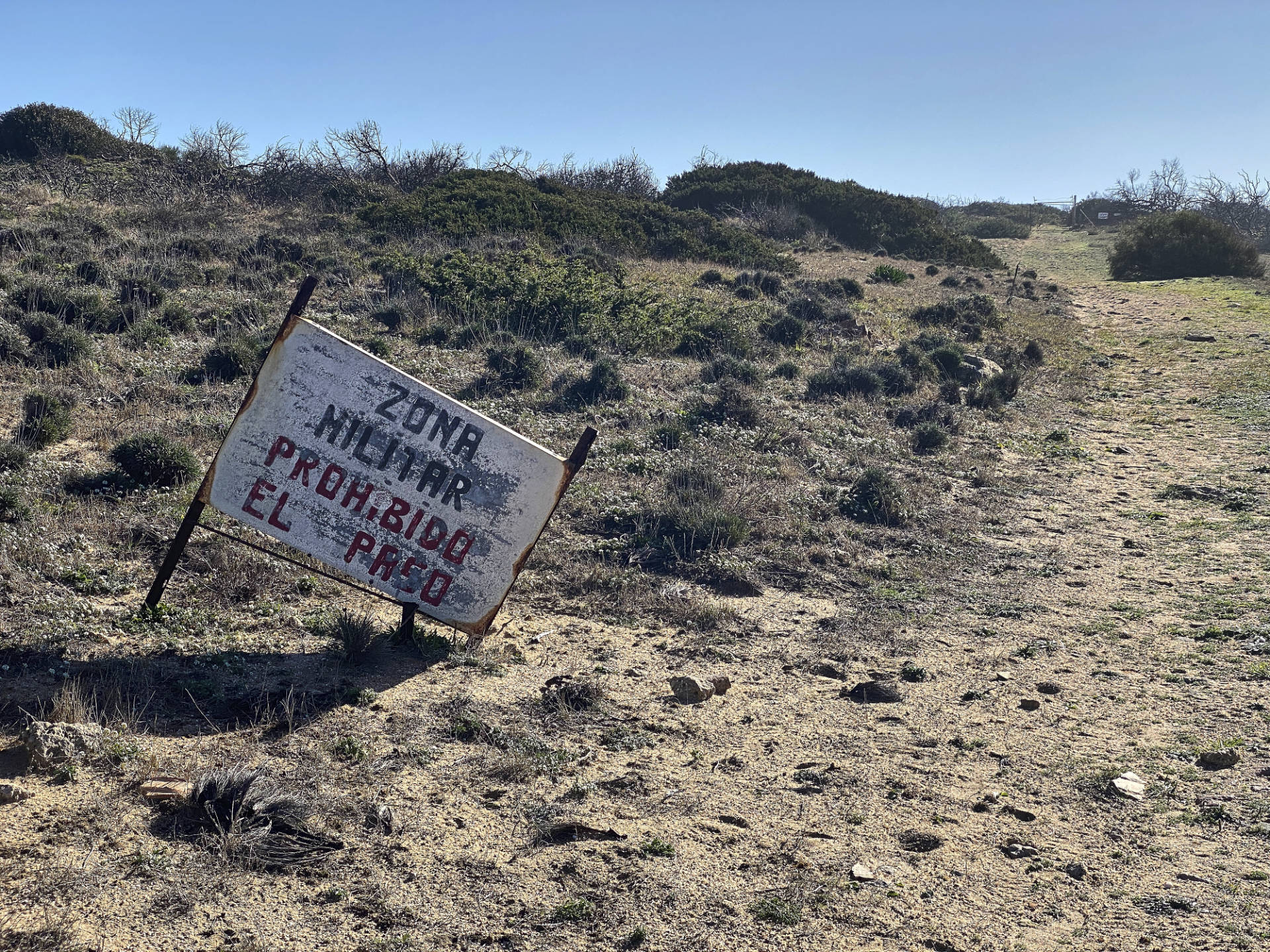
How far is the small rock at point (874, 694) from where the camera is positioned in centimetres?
567

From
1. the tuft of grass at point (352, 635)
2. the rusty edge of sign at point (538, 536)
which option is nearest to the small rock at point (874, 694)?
the rusty edge of sign at point (538, 536)

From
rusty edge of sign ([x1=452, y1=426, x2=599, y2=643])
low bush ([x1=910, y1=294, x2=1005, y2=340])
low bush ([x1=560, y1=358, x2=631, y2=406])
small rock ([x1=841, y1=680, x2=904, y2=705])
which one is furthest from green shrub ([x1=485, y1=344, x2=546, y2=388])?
low bush ([x1=910, y1=294, x2=1005, y2=340])

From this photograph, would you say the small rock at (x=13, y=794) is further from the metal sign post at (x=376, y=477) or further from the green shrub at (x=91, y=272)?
the green shrub at (x=91, y=272)

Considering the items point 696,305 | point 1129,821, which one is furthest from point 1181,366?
point 1129,821

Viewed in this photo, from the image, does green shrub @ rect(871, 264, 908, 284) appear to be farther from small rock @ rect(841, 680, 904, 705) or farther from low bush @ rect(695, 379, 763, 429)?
small rock @ rect(841, 680, 904, 705)

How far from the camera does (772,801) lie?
4438mm

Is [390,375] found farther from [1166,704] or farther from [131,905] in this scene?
[1166,704]

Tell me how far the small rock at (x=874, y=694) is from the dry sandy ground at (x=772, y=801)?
123 millimetres

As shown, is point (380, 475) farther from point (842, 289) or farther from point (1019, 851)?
point (842, 289)

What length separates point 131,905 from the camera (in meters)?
3.23

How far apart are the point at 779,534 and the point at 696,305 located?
9.76 metres

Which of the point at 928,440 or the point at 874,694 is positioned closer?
the point at 874,694

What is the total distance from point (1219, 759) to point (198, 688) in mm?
5428

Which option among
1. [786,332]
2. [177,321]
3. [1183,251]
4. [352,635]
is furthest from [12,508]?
[1183,251]
